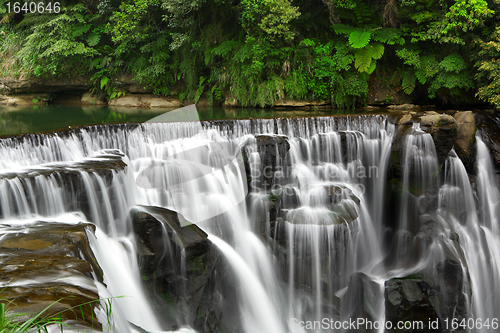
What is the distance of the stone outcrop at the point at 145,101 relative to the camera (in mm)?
14781

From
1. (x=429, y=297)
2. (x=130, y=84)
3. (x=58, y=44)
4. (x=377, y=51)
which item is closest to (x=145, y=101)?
(x=130, y=84)

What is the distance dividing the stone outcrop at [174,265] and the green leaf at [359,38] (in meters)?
8.63

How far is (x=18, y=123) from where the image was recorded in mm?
9680

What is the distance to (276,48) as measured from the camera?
12180 mm

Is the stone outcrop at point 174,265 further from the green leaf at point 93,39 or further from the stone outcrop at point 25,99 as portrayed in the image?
the stone outcrop at point 25,99

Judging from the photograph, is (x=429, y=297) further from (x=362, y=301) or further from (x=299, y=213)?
(x=299, y=213)

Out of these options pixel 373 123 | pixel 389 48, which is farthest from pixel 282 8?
pixel 373 123

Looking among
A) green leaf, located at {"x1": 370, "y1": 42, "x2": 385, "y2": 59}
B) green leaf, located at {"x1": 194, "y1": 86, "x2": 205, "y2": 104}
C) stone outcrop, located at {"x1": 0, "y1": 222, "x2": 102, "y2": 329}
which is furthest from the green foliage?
stone outcrop, located at {"x1": 0, "y1": 222, "x2": 102, "y2": 329}

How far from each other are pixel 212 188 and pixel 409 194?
13.0 feet

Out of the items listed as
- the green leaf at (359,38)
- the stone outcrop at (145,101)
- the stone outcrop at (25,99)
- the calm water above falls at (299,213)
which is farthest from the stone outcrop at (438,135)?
the stone outcrop at (25,99)

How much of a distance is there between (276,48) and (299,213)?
298 inches

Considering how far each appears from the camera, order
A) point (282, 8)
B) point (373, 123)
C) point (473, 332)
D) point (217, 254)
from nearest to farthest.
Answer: point (217, 254), point (473, 332), point (373, 123), point (282, 8)

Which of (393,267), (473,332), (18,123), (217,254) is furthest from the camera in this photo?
(18,123)

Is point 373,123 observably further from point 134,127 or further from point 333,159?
point 134,127
